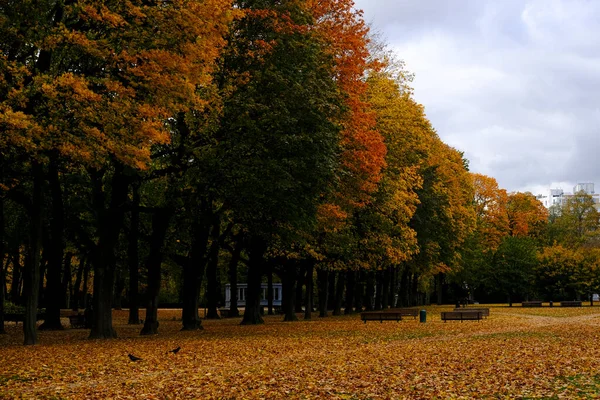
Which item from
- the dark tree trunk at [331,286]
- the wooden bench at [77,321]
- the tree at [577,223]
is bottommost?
the wooden bench at [77,321]

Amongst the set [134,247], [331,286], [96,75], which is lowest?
[331,286]

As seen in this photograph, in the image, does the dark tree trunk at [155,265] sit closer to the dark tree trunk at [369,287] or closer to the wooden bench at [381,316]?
the wooden bench at [381,316]

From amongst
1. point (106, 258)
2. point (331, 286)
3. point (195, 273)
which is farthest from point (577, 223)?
point (106, 258)

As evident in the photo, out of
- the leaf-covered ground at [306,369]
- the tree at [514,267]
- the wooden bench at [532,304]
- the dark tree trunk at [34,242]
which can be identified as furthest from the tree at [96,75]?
the tree at [514,267]

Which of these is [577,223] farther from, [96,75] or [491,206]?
[96,75]

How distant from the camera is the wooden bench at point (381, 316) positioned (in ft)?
Answer: 134

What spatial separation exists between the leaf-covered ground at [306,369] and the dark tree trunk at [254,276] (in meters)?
11.4

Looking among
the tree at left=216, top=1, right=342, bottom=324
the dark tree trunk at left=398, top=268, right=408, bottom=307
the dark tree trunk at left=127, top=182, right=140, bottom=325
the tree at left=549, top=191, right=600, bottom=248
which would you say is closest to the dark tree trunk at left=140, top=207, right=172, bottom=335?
the dark tree trunk at left=127, top=182, right=140, bottom=325

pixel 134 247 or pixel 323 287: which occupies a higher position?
pixel 134 247

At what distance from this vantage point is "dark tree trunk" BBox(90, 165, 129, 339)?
86.1ft

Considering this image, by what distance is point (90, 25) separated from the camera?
71.1 feet

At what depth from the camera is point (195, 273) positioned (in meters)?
32.0

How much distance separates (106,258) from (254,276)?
1238 centimetres

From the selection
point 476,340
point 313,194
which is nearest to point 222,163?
point 313,194
